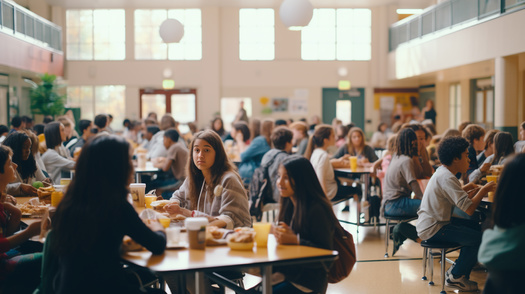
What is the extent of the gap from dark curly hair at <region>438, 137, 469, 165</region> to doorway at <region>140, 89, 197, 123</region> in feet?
50.0

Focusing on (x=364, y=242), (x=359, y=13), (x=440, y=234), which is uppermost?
(x=359, y=13)

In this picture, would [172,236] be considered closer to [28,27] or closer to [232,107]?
[28,27]

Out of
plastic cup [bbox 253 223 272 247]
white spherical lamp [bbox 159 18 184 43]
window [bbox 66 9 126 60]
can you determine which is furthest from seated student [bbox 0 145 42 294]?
window [bbox 66 9 126 60]

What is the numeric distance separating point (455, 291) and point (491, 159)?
177cm

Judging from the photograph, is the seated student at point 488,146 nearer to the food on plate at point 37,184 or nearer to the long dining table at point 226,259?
the long dining table at point 226,259

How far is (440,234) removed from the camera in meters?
4.84

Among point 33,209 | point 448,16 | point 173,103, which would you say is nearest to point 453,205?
point 33,209

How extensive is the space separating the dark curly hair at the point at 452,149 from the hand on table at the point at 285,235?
78.5 inches

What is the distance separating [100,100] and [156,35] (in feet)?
8.99

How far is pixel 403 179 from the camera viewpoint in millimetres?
6199

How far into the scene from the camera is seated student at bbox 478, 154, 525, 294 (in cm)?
269

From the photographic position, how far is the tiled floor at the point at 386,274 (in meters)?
5.20

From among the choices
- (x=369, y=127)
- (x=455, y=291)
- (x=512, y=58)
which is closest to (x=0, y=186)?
(x=455, y=291)

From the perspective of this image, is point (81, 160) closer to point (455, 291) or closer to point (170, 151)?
point (455, 291)
